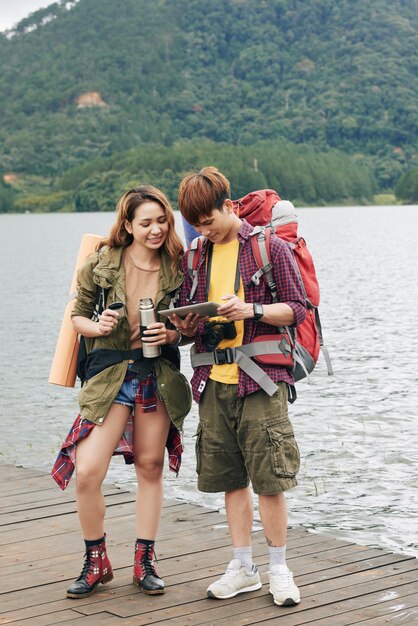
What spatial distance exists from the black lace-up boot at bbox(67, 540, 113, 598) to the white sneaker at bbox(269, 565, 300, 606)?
2.37ft

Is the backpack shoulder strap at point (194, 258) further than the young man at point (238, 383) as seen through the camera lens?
Yes

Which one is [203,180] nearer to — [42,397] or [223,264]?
[223,264]

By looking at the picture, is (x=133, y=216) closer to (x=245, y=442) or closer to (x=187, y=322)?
(x=187, y=322)

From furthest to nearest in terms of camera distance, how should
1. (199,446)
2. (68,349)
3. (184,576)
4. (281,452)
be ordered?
1. (184,576)
2. (68,349)
3. (199,446)
4. (281,452)

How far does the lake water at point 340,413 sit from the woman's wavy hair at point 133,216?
3370mm

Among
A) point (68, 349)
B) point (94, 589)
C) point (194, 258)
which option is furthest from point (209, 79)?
point (94, 589)

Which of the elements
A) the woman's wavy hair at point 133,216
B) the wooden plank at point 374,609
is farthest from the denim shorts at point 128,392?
the wooden plank at point 374,609

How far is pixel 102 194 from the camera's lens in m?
124

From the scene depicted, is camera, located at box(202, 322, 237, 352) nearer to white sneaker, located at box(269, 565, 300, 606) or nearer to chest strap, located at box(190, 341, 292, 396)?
chest strap, located at box(190, 341, 292, 396)

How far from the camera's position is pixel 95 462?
4332 millimetres

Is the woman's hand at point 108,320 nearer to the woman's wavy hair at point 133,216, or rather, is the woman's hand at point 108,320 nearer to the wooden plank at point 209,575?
the woman's wavy hair at point 133,216

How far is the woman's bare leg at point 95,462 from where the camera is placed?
4.32 metres

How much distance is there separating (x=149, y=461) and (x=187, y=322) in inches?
26.2

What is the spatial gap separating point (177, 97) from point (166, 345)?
16515 cm
